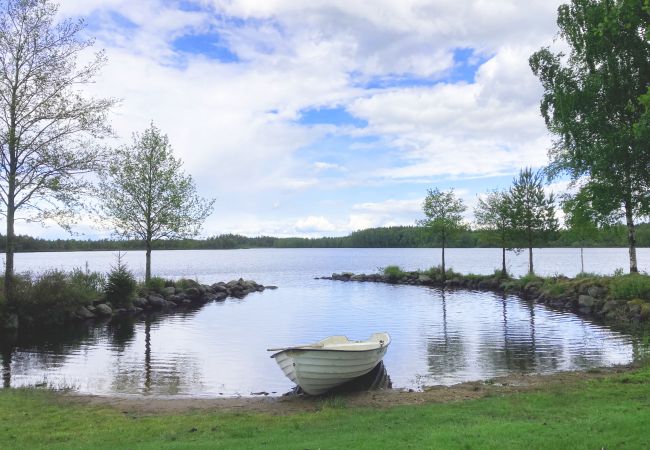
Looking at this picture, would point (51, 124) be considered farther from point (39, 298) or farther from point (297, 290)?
point (297, 290)

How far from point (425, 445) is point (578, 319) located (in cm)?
2443

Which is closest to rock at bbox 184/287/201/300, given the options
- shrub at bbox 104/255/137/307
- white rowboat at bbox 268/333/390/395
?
shrub at bbox 104/255/137/307

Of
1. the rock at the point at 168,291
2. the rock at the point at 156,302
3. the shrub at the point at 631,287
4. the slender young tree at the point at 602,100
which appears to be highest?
the slender young tree at the point at 602,100

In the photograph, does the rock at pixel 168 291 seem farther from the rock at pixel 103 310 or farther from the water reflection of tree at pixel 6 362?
the water reflection of tree at pixel 6 362

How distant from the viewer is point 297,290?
5147 centimetres

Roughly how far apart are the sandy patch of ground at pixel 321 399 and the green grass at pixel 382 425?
0.50 metres

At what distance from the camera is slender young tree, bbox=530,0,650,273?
23969 millimetres

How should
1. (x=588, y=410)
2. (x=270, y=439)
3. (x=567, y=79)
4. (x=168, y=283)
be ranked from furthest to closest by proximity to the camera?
(x=168, y=283)
(x=567, y=79)
(x=588, y=410)
(x=270, y=439)

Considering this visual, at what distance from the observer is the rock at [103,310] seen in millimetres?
31188

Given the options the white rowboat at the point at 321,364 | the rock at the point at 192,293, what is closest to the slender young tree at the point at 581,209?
the white rowboat at the point at 321,364

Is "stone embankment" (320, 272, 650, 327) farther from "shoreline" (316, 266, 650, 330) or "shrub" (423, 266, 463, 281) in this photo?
"shrub" (423, 266, 463, 281)

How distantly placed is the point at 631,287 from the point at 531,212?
1976 centimetres

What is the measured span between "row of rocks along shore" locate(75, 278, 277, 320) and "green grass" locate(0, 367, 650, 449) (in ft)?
65.1

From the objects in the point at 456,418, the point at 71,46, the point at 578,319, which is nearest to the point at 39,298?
the point at 71,46
